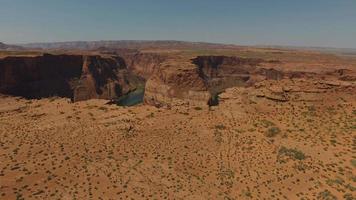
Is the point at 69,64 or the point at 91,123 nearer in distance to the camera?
the point at 91,123

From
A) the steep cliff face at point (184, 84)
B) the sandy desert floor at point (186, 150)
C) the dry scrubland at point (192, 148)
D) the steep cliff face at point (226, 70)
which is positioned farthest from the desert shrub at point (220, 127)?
the steep cliff face at point (226, 70)

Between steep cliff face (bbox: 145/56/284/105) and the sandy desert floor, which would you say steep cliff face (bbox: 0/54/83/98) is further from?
the sandy desert floor

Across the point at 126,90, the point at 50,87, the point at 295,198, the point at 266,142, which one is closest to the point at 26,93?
the point at 50,87

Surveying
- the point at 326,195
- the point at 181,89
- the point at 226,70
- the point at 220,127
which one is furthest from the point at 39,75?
the point at 326,195

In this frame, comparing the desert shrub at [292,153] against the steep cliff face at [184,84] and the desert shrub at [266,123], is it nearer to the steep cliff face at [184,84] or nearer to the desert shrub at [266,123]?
the desert shrub at [266,123]

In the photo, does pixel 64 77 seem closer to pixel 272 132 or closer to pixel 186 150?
pixel 186 150

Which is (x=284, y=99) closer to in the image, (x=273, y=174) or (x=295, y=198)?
(x=273, y=174)
